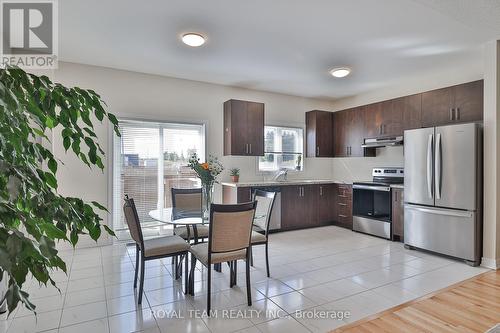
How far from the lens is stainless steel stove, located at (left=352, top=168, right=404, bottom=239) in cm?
480

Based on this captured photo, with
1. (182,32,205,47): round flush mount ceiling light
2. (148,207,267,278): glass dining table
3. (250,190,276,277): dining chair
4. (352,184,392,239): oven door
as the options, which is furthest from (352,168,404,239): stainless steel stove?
(182,32,205,47): round flush mount ceiling light

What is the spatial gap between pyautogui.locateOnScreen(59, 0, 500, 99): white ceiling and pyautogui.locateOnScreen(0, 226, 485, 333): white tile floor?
276cm

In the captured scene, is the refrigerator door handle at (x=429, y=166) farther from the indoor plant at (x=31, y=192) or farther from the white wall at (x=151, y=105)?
the indoor plant at (x=31, y=192)

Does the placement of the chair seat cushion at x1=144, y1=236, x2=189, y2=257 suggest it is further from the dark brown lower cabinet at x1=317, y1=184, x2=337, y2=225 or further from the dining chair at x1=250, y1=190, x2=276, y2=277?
the dark brown lower cabinet at x1=317, y1=184, x2=337, y2=225

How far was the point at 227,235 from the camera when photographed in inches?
98.3

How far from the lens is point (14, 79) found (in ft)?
Answer: 2.64

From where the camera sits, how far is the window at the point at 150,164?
453cm

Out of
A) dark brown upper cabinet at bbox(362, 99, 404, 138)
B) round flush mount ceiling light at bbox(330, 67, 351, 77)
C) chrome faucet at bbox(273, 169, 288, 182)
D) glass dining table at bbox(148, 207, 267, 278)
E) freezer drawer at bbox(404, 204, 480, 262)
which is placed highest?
round flush mount ceiling light at bbox(330, 67, 351, 77)

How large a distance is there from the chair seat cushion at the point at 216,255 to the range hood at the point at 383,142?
3.52 meters

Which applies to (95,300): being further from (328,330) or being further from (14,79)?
(14,79)

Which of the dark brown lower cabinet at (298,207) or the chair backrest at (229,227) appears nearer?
the chair backrest at (229,227)

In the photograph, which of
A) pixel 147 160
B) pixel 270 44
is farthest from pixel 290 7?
pixel 147 160

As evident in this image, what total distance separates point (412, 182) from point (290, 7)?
3007mm

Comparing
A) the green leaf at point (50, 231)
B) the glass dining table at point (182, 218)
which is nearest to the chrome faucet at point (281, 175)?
the glass dining table at point (182, 218)
